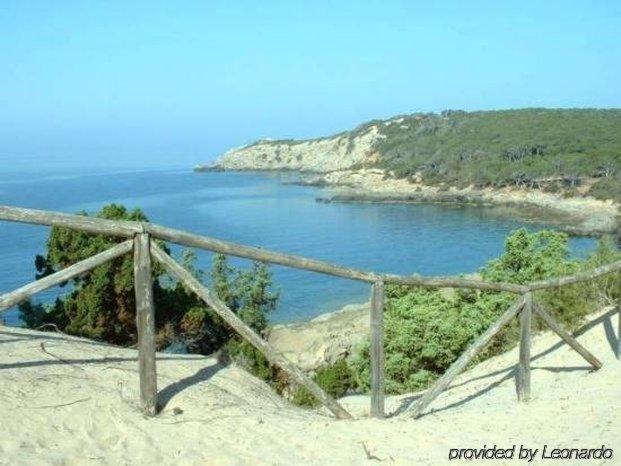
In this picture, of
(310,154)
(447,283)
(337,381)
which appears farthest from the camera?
(310,154)

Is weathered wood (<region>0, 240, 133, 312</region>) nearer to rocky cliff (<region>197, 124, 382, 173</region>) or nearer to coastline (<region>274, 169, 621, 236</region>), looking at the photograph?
coastline (<region>274, 169, 621, 236</region>)

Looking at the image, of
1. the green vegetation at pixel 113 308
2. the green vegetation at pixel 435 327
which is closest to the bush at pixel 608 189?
the green vegetation at pixel 435 327

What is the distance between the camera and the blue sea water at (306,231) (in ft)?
135

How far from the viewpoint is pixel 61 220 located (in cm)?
434

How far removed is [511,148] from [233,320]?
100403 mm

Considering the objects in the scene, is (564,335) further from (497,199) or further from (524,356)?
(497,199)

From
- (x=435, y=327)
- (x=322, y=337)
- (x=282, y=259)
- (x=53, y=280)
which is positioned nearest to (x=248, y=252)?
(x=282, y=259)

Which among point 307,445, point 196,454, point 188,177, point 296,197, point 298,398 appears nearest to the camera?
point 196,454

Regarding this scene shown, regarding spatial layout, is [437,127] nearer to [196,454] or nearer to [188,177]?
[188,177]

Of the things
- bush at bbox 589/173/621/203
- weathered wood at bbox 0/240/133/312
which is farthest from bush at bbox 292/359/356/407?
bush at bbox 589/173/621/203

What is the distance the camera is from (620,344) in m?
7.58

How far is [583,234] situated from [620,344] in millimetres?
56508

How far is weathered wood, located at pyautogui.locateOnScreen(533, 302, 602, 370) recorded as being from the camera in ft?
21.3

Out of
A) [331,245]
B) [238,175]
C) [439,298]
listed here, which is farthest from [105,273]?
[238,175]
